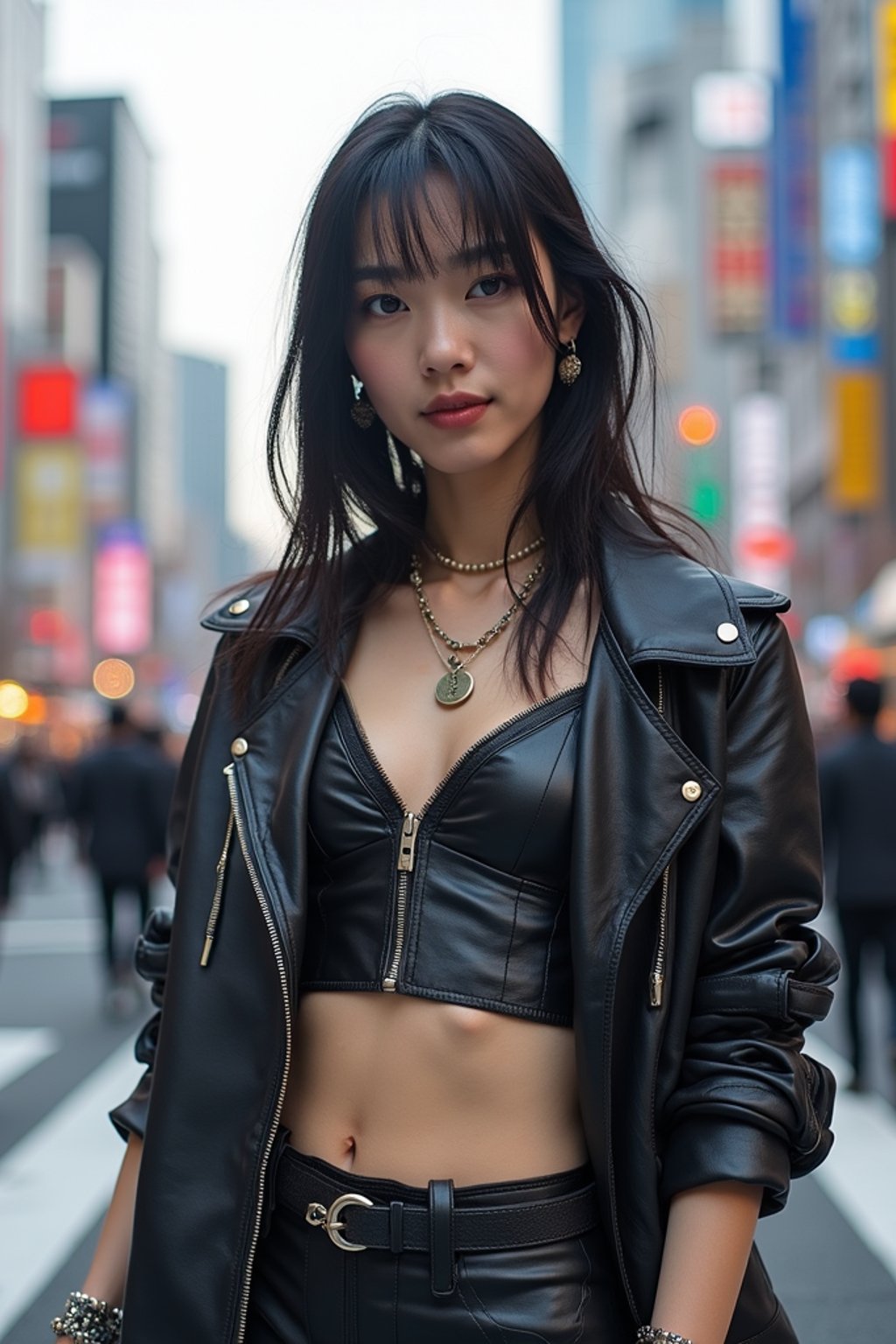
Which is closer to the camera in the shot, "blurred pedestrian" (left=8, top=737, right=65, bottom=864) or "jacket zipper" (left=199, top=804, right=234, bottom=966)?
"jacket zipper" (left=199, top=804, right=234, bottom=966)

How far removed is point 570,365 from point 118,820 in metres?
8.75

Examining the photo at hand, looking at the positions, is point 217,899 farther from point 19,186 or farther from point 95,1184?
point 19,186

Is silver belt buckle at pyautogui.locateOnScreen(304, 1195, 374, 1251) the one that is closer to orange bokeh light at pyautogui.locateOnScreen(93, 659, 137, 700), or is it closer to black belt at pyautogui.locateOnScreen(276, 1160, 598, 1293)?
black belt at pyautogui.locateOnScreen(276, 1160, 598, 1293)

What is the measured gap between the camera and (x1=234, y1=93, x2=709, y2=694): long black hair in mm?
1931

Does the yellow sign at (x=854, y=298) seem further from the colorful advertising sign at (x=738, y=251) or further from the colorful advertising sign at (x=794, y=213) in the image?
the colorful advertising sign at (x=738, y=251)

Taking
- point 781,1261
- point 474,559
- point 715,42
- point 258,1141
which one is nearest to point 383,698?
point 474,559

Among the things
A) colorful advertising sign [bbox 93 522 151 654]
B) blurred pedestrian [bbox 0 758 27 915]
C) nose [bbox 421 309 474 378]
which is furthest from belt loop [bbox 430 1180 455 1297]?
colorful advertising sign [bbox 93 522 151 654]

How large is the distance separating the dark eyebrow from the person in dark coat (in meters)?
8.78

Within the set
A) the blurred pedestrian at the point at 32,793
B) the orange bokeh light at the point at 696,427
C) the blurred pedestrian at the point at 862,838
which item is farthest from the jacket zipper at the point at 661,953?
the blurred pedestrian at the point at 32,793

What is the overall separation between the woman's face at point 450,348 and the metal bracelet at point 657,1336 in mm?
979

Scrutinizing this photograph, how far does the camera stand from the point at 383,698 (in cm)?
202

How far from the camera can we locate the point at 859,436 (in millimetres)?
35188

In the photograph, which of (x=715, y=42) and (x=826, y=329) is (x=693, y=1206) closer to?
(x=826, y=329)

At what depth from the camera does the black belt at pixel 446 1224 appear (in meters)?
1.71
